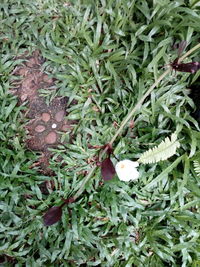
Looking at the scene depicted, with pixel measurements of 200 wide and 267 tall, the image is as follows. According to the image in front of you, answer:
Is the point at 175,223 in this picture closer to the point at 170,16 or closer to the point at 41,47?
the point at 170,16

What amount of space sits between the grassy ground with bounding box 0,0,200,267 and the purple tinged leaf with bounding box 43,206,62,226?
0.56 ft

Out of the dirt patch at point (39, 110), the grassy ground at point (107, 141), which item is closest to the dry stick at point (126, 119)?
the grassy ground at point (107, 141)

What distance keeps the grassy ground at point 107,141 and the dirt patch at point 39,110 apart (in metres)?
0.07

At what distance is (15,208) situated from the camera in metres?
2.71

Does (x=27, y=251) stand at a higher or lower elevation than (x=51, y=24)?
lower

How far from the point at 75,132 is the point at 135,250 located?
109cm

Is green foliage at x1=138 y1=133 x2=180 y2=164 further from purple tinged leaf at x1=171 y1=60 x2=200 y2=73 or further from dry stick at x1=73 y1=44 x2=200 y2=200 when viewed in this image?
purple tinged leaf at x1=171 y1=60 x2=200 y2=73

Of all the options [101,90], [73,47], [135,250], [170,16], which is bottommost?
[135,250]

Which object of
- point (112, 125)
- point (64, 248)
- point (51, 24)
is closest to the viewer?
point (64, 248)

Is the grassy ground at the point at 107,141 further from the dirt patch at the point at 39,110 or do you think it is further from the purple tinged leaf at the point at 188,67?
the purple tinged leaf at the point at 188,67

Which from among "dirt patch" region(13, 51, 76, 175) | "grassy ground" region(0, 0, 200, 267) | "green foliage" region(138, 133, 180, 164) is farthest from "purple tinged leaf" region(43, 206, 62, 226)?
"green foliage" region(138, 133, 180, 164)

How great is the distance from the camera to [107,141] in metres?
2.83

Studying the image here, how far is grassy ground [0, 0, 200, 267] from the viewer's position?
8.86 ft

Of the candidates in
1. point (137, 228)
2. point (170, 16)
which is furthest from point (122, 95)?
point (137, 228)
